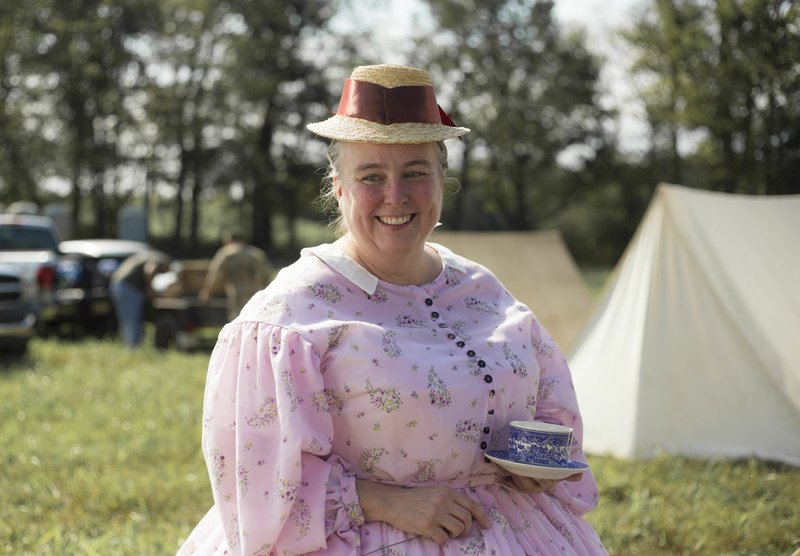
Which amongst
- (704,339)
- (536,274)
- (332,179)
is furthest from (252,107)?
(332,179)

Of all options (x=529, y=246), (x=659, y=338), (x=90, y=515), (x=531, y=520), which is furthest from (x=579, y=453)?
(x=529, y=246)

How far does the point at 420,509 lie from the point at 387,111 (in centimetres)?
105

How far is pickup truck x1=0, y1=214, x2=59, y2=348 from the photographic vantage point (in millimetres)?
10195

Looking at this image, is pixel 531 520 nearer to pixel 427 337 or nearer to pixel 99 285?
pixel 427 337

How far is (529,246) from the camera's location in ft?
30.8

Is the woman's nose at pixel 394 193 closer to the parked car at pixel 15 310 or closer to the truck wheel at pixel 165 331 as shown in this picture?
the parked car at pixel 15 310

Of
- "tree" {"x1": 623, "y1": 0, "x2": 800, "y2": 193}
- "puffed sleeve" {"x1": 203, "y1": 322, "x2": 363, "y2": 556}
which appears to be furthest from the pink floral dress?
"tree" {"x1": 623, "y1": 0, "x2": 800, "y2": 193}

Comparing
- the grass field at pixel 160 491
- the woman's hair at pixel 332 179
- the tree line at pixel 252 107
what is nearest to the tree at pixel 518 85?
the tree line at pixel 252 107

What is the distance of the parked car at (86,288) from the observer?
12.9 meters

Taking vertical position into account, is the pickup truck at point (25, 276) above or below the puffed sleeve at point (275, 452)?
below

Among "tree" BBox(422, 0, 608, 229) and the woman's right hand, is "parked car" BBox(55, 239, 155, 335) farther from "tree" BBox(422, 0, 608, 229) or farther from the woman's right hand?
"tree" BBox(422, 0, 608, 229)

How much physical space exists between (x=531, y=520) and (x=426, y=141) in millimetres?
1089

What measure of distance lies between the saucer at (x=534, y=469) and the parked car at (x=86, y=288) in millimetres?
11646

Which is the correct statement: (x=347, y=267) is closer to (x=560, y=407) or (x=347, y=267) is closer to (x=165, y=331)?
(x=560, y=407)
